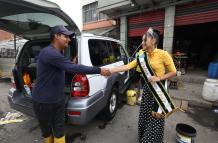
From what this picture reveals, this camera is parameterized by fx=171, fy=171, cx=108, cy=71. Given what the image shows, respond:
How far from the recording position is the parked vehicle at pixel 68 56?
2.58 metres

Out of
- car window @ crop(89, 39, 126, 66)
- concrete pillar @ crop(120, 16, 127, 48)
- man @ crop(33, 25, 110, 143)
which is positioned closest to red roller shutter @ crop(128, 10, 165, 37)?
concrete pillar @ crop(120, 16, 127, 48)

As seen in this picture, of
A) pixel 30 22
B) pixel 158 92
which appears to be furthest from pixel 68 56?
pixel 158 92

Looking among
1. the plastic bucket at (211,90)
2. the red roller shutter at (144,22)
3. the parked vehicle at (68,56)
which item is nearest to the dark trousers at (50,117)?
the parked vehicle at (68,56)

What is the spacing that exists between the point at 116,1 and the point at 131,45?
298 centimetres

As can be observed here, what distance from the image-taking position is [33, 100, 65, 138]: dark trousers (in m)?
2.24

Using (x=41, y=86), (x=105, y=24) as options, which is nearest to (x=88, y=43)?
(x=41, y=86)

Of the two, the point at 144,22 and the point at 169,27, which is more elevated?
the point at 144,22

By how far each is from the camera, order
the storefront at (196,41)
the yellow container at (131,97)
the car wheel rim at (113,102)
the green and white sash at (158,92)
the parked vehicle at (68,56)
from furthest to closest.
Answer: the storefront at (196,41) < the yellow container at (131,97) < the car wheel rim at (113,102) < the parked vehicle at (68,56) < the green and white sash at (158,92)

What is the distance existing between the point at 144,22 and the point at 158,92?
8.27 meters

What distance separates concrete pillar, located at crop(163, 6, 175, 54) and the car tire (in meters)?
5.63

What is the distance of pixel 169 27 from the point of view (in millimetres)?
8578

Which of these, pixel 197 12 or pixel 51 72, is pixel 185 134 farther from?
pixel 197 12

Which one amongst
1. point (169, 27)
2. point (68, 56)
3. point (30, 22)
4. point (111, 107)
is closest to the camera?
point (68, 56)

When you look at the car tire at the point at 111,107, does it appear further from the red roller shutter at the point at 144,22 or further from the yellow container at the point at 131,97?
the red roller shutter at the point at 144,22
